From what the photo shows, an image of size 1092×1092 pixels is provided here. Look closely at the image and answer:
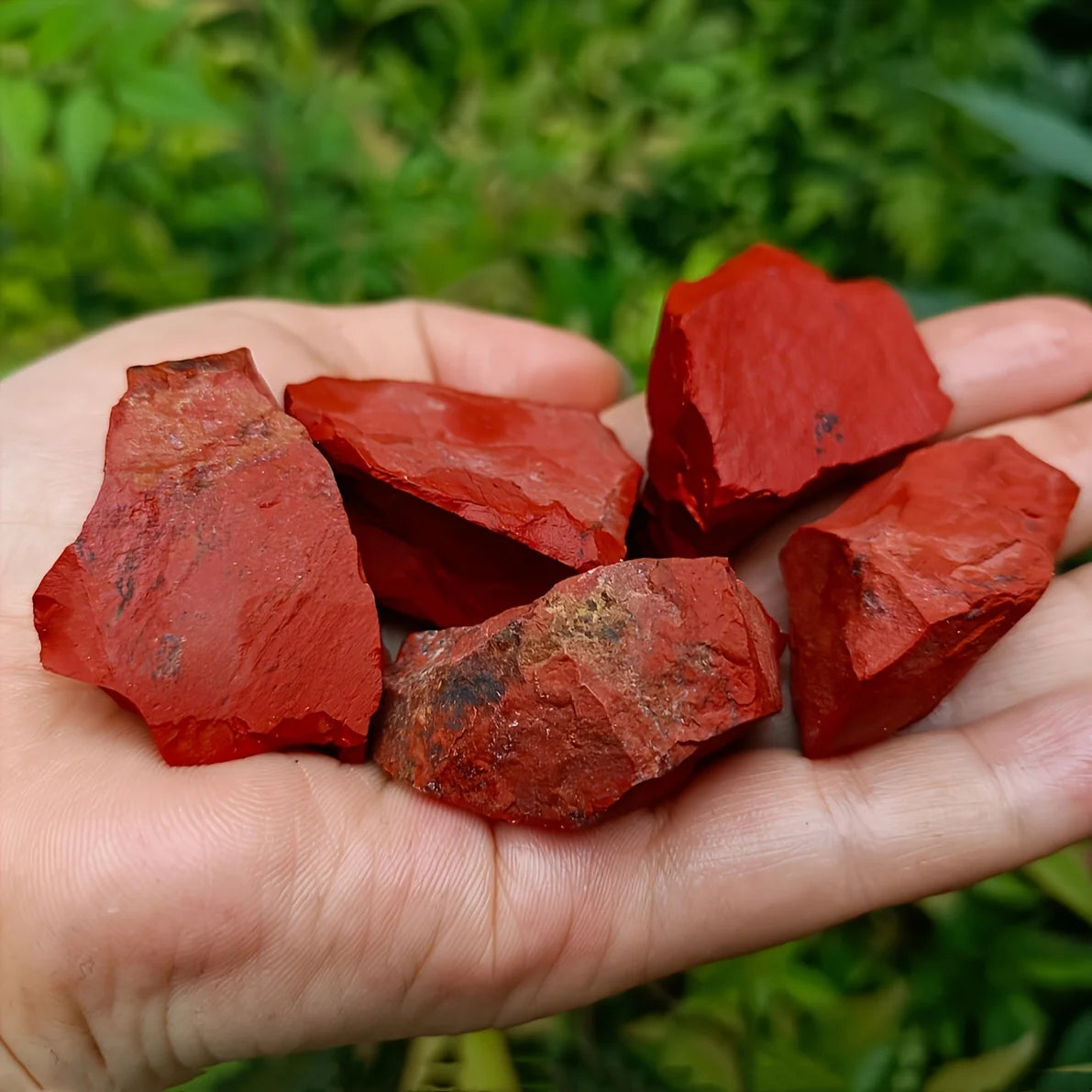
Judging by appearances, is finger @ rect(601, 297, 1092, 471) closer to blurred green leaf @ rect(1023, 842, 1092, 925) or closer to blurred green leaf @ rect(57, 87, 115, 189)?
blurred green leaf @ rect(1023, 842, 1092, 925)

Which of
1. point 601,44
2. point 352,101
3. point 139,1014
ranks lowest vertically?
point 139,1014

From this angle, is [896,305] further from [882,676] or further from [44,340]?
[44,340]

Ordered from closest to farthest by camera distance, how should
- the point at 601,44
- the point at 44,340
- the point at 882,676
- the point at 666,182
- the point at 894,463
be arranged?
the point at 882,676, the point at 894,463, the point at 44,340, the point at 666,182, the point at 601,44

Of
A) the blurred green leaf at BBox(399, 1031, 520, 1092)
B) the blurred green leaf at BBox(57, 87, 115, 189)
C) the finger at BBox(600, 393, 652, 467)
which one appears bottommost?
the blurred green leaf at BBox(399, 1031, 520, 1092)

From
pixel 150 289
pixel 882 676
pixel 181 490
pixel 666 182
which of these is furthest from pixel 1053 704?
pixel 150 289

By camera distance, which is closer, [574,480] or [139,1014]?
[139,1014]

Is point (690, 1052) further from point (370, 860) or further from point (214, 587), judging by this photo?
point (214, 587)

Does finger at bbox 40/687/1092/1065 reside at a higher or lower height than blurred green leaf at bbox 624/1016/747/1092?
higher

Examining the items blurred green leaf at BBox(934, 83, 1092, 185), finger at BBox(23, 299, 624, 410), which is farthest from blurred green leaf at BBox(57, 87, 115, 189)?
blurred green leaf at BBox(934, 83, 1092, 185)
